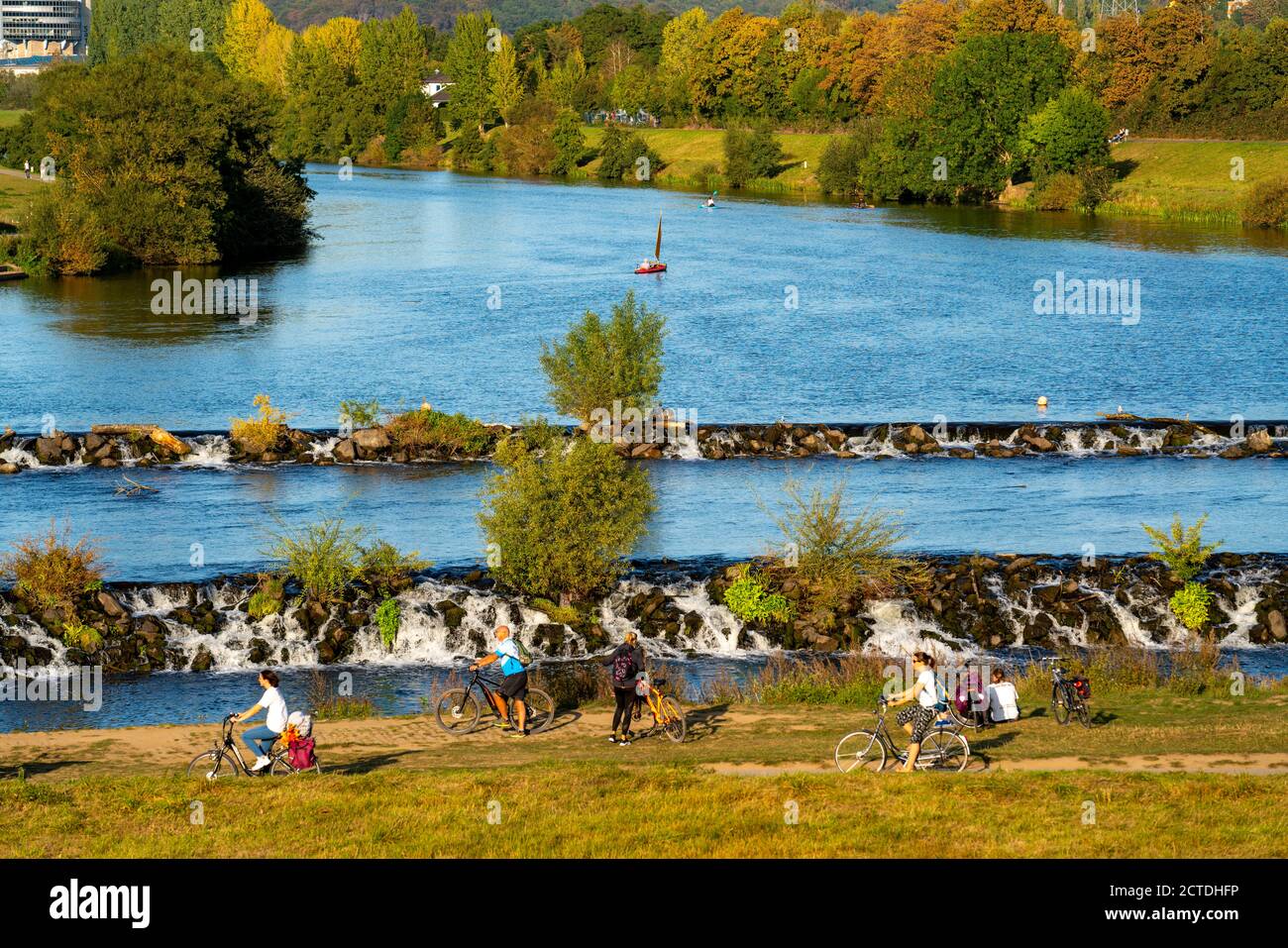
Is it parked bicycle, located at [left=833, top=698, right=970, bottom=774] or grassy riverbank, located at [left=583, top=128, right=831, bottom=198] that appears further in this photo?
grassy riverbank, located at [left=583, top=128, right=831, bottom=198]

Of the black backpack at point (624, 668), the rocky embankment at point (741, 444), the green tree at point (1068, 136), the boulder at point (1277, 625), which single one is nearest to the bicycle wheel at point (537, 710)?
the black backpack at point (624, 668)

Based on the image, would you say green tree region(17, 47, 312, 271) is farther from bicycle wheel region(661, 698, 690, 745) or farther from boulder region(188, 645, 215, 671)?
bicycle wheel region(661, 698, 690, 745)

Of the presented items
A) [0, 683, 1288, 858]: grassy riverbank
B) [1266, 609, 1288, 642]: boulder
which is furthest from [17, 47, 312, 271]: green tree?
[1266, 609, 1288, 642]: boulder

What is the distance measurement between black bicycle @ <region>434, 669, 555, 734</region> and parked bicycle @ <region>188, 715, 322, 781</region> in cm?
380

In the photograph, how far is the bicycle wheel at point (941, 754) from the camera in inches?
925

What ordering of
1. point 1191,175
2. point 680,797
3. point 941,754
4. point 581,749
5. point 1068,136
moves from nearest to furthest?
point 680,797 → point 941,754 → point 581,749 → point 1191,175 → point 1068,136

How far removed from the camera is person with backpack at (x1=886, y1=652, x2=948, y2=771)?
23297 mm

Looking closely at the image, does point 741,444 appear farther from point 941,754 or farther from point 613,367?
point 941,754

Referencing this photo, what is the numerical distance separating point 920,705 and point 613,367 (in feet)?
101

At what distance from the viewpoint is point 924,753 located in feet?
77.6

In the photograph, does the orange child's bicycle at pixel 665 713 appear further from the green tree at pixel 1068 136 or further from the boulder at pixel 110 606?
the green tree at pixel 1068 136

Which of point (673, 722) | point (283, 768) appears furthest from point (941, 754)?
point (283, 768)

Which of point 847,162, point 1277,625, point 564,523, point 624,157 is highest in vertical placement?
point 624,157

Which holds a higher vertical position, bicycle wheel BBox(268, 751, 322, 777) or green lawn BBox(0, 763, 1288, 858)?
green lawn BBox(0, 763, 1288, 858)
